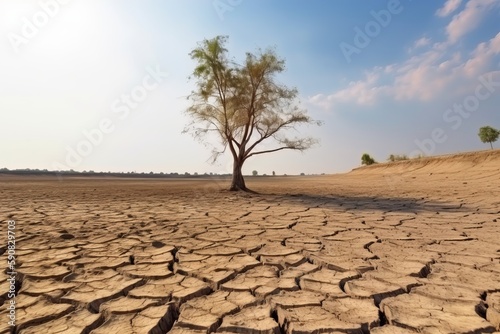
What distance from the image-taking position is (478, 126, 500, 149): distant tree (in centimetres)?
2734

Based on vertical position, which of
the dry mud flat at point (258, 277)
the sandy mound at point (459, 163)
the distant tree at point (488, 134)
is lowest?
the dry mud flat at point (258, 277)

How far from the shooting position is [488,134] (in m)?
27.6

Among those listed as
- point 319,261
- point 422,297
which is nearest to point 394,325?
point 422,297

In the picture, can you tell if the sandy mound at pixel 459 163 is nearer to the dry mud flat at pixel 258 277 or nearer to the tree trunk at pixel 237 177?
the tree trunk at pixel 237 177

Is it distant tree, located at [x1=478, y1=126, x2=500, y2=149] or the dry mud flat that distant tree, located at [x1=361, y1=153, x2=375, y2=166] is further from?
the dry mud flat

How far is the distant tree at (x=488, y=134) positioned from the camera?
2734 cm

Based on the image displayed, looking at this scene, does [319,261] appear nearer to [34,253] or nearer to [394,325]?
[394,325]

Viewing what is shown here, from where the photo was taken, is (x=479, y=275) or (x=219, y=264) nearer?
(x=479, y=275)

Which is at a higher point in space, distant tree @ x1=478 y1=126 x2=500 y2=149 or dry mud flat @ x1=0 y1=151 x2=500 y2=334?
distant tree @ x1=478 y1=126 x2=500 y2=149

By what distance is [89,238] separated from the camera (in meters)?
3.32

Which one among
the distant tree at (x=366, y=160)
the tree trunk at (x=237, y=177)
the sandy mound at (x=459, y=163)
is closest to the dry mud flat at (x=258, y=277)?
the tree trunk at (x=237, y=177)

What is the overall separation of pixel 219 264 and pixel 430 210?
167 inches

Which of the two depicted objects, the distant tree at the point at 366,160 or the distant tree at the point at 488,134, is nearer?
the distant tree at the point at 488,134

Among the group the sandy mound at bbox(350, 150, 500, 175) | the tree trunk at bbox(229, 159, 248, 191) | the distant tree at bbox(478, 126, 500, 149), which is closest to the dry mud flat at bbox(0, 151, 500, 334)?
the tree trunk at bbox(229, 159, 248, 191)
